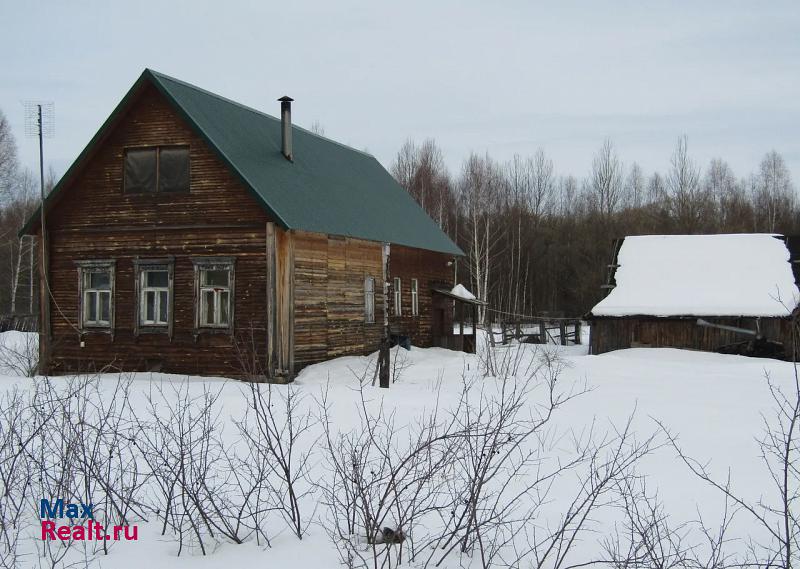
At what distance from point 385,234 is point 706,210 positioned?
4273 centimetres

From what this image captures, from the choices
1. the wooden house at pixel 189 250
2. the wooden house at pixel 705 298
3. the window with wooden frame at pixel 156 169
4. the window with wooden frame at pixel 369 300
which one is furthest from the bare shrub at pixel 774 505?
Answer: the wooden house at pixel 705 298

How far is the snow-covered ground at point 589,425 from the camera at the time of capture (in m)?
6.30

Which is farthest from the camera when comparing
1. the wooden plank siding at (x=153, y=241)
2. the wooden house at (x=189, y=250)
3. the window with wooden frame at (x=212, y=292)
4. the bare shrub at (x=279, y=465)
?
the window with wooden frame at (x=212, y=292)

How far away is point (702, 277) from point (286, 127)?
51.5 feet

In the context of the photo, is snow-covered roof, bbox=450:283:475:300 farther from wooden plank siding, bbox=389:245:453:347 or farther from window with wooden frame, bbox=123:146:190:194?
window with wooden frame, bbox=123:146:190:194

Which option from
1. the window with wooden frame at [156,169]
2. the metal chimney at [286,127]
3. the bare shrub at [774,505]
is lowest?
the bare shrub at [774,505]

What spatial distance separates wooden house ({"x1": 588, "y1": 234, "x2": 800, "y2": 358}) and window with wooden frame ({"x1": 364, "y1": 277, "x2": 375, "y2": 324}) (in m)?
8.17

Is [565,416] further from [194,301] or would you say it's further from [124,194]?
[124,194]

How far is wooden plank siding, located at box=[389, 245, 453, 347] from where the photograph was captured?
24234 mm

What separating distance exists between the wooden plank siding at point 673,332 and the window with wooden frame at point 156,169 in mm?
14652

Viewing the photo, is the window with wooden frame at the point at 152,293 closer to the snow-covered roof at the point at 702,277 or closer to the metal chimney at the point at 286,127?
the metal chimney at the point at 286,127

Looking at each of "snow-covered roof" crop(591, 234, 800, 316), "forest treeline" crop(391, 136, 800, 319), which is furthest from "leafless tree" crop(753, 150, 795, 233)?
"snow-covered roof" crop(591, 234, 800, 316)

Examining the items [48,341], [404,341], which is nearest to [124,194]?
[48,341]

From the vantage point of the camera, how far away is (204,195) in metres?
18.3
